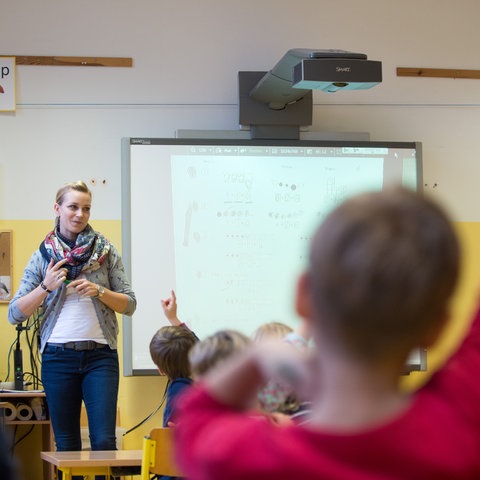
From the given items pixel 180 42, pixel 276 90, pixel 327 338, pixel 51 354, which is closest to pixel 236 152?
pixel 276 90

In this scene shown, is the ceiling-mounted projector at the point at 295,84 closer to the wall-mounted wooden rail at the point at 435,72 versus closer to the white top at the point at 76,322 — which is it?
the wall-mounted wooden rail at the point at 435,72

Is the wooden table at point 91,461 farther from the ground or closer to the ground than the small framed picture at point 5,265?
closer to the ground

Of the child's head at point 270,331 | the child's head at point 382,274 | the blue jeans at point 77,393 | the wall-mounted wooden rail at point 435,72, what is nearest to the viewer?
the child's head at point 382,274

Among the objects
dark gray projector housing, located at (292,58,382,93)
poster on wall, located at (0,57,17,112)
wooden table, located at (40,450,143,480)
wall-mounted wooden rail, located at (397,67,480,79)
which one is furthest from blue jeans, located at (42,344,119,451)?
wall-mounted wooden rail, located at (397,67,480,79)

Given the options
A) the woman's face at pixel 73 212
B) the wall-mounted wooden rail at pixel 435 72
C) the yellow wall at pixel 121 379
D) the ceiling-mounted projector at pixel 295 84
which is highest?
the wall-mounted wooden rail at pixel 435 72

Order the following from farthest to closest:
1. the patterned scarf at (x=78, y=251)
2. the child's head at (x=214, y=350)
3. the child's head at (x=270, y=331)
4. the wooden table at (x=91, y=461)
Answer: the patterned scarf at (x=78, y=251), the wooden table at (x=91, y=461), the child's head at (x=270, y=331), the child's head at (x=214, y=350)

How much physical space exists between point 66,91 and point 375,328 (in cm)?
501

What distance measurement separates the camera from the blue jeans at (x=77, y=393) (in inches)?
148

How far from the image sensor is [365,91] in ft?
18.8

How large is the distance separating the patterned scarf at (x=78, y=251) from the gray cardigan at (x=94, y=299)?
0.04 meters

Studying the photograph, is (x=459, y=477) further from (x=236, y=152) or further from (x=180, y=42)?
(x=180, y=42)

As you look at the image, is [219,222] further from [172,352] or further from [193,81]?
[172,352]

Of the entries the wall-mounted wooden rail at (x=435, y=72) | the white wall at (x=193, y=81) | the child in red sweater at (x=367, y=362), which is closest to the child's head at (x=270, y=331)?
the child in red sweater at (x=367, y=362)

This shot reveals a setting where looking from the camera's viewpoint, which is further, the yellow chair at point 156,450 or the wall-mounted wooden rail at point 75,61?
the wall-mounted wooden rail at point 75,61
